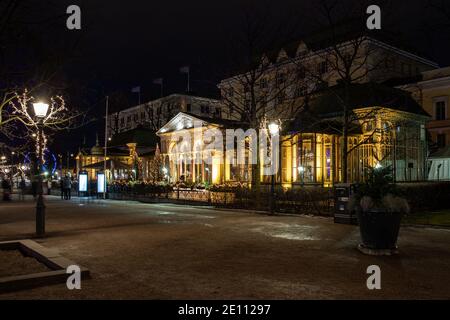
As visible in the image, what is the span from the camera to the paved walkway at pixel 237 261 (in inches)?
273

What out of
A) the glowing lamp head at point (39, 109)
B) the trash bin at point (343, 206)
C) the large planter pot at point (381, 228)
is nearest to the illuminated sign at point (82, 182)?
the glowing lamp head at point (39, 109)

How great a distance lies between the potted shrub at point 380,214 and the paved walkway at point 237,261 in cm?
53

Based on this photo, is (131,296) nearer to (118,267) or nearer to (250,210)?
(118,267)

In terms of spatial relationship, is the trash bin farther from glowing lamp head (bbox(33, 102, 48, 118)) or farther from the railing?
glowing lamp head (bbox(33, 102, 48, 118))

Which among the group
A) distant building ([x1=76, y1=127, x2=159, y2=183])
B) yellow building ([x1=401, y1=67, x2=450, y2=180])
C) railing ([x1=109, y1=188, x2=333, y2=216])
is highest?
yellow building ([x1=401, y1=67, x2=450, y2=180])

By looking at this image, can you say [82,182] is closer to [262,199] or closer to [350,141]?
[262,199]

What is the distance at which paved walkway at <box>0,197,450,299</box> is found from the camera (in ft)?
22.7

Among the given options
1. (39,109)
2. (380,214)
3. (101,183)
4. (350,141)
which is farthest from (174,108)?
(380,214)

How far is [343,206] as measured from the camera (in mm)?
16109

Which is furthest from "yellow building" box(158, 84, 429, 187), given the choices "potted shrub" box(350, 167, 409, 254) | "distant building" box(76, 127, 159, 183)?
"potted shrub" box(350, 167, 409, 254)

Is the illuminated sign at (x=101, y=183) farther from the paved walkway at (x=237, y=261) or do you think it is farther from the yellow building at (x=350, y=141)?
the paved walkway at (x=237, y=261)

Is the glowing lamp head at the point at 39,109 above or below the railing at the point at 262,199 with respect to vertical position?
above

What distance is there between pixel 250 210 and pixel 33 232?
35.8 ft

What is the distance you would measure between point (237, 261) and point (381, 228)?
3.56 m
